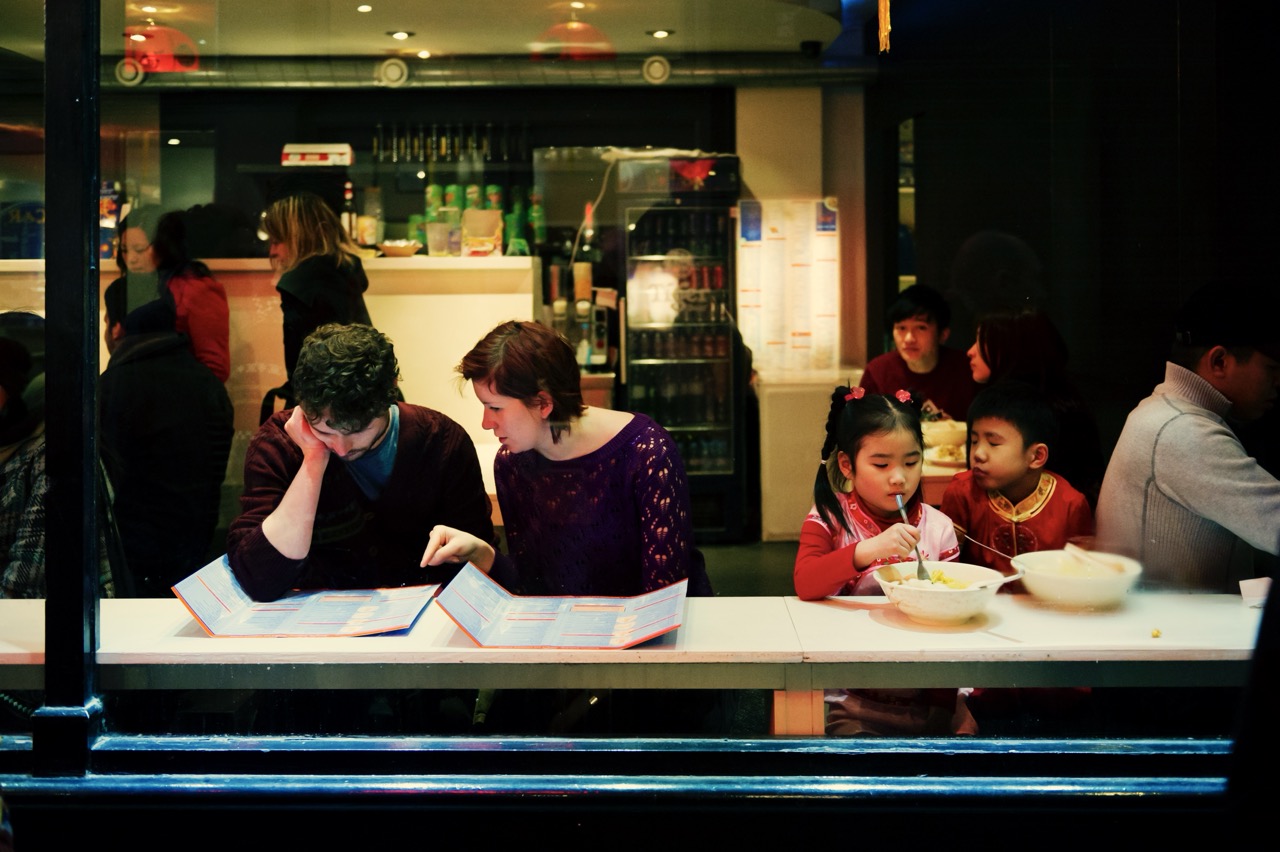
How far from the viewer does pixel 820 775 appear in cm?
169

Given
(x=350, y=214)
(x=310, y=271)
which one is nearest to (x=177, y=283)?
(x=310, y=271)

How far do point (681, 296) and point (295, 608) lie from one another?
6.42 ft

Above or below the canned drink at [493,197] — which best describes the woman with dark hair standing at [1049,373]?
below

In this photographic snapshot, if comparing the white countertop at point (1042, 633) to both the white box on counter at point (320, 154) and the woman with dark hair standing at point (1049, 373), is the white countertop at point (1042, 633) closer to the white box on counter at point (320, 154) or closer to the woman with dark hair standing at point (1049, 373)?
the woman with dark hair standing at point (1049, 373)

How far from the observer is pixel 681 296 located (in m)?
3.59

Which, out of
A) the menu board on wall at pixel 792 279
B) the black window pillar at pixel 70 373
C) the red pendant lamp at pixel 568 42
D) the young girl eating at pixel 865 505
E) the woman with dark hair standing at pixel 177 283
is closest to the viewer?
the black window pillar at pixel 70 373

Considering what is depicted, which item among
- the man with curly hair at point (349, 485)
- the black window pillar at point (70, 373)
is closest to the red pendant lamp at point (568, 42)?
the man with curly hair at point (349, 485)

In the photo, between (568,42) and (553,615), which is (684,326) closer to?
(568,42)

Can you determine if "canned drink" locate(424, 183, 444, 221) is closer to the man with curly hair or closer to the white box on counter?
the white box on counter

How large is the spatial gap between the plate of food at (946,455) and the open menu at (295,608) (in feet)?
3.74

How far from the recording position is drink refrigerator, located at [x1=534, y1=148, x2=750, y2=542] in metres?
3.00

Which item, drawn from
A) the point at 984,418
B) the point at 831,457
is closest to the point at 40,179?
the point at 831,457

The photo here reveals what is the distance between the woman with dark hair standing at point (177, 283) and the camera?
2570mm

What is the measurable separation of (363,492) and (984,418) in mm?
1326
